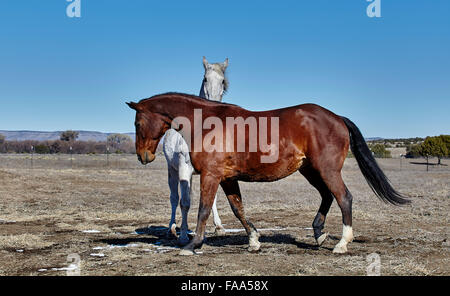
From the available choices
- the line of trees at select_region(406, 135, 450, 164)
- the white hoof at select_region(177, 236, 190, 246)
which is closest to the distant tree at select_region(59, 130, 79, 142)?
the line of trees at select_region(406, 135, 450, 164)

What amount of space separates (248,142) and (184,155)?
1.65 m

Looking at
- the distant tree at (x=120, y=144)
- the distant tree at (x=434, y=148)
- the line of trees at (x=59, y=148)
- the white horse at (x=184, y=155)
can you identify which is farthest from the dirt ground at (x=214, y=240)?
the distant tree at (x=120, y=144)

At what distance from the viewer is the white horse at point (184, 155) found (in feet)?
22.7

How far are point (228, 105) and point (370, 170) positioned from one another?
8.09ft

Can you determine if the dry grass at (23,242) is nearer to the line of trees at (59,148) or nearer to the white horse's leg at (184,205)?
the white horse's leg at (184,205)

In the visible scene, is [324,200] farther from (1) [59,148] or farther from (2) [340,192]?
(1) [59,148]

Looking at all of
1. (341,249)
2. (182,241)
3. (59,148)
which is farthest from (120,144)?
(341,249)

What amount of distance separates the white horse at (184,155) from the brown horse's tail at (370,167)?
2704 mm

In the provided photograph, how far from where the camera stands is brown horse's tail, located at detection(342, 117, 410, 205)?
19.9 feet
